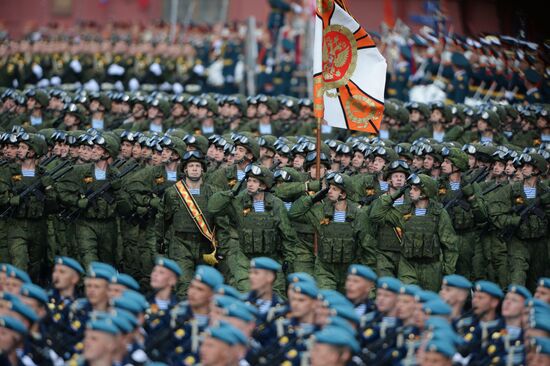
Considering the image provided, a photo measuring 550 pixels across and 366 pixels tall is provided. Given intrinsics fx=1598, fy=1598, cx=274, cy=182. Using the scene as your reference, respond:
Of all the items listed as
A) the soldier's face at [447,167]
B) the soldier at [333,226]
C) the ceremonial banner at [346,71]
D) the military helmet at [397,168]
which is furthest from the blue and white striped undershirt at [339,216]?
the soldier's face at [447,167]

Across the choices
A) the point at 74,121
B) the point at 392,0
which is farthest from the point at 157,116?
the point at 392,0

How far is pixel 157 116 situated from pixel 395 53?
13428 mm

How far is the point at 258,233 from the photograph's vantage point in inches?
794

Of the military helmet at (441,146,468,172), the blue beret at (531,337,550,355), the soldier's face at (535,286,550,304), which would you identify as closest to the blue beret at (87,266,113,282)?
the blue beret at (531,337,550,355)

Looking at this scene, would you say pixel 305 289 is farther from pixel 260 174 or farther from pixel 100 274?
pixel 260 174

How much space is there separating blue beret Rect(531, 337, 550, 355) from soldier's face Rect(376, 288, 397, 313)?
76.5 inches

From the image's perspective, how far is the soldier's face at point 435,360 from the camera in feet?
45.1

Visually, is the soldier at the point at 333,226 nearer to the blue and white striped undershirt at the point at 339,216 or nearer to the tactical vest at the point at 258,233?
the blue and white striped undershirt at the point at 339,216

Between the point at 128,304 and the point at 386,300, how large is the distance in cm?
281

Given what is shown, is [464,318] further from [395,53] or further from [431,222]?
[395,53]

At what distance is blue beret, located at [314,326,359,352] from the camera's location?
44.7 ft

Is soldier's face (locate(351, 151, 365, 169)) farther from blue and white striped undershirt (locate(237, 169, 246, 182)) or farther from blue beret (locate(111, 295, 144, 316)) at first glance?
blue beret (locate(111, 295, 144, 316))

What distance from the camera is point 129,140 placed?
24297 mm

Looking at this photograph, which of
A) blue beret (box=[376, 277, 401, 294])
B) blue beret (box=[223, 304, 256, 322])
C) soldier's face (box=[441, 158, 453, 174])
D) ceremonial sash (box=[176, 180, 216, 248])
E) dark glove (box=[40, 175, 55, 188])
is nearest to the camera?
blue beret (box=[223, 304, 256, 322])
